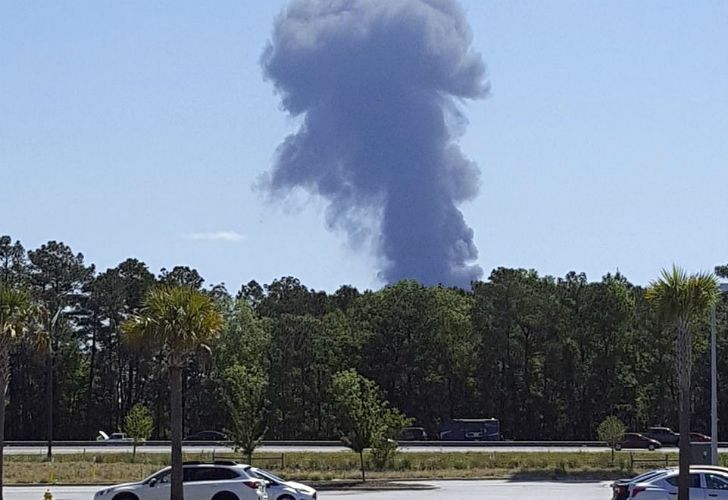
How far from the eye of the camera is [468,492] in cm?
4662

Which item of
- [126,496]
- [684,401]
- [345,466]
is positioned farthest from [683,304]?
[345,466]

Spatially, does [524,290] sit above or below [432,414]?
above

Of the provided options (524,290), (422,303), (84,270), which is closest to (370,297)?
(422,303)

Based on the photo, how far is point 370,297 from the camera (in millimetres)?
116500

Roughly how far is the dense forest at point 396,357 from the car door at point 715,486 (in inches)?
2889

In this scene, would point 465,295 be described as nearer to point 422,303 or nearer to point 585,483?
point 422,303

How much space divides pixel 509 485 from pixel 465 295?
2950 inches

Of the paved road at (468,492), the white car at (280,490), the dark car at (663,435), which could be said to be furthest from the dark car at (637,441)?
the white car at (280,490)

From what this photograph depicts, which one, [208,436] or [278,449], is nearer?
[278,449]

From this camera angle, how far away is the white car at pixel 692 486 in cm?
3019

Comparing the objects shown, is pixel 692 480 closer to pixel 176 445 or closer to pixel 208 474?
pixel 176 445

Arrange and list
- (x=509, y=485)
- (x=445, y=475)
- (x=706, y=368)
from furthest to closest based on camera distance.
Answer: (x=706, y=368), (x=445, y=475), (x=509, y=485)

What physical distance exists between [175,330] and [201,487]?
587 centimetres

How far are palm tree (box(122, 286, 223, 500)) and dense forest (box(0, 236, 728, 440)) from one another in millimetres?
75093
